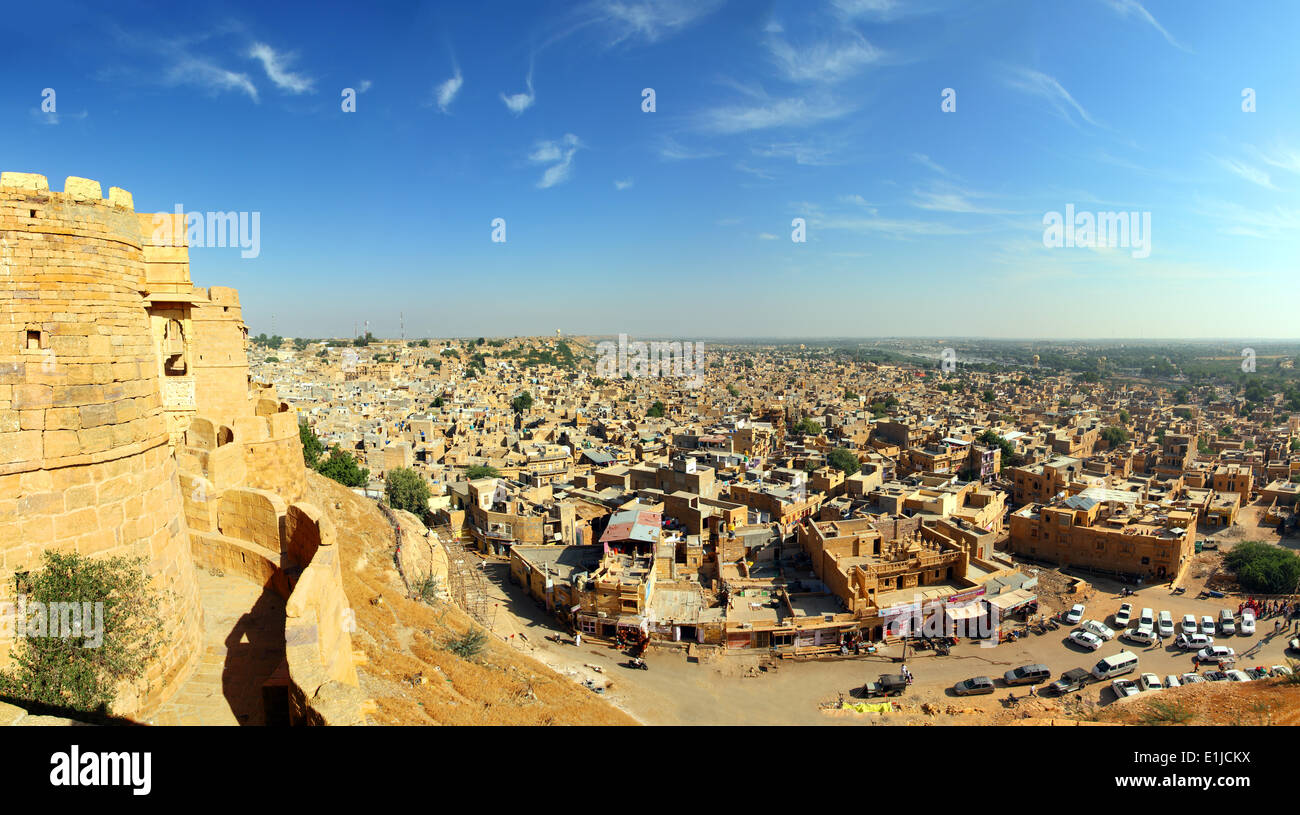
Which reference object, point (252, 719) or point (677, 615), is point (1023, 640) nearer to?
point (677, 615)

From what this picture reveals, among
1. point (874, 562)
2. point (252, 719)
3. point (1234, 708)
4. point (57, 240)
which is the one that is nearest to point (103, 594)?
point (252, 719)

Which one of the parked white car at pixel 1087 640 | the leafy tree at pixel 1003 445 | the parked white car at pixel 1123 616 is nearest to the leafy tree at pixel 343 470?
the parked white car at pixel 1087 640

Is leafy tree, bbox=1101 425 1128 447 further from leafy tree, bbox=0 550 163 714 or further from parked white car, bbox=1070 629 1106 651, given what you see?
leafy tree, bbox=0 550 163 714

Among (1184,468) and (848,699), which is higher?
(1184,468)

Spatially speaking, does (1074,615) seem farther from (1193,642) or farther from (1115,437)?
(1115,437)
